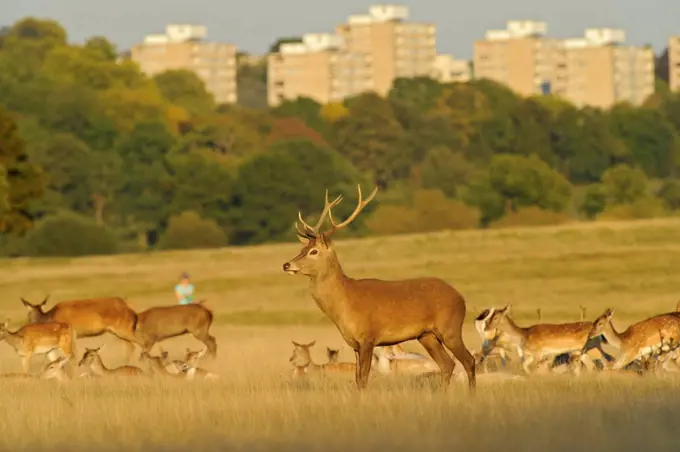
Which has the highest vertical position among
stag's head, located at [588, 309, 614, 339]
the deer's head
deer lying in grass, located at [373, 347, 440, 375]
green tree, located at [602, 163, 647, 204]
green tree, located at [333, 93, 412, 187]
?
green tree, located at [333, 93, 412, 187]

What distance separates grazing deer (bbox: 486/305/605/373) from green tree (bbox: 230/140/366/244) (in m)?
71.2

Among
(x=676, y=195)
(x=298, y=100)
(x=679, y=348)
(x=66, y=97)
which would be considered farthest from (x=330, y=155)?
(x=679, y=348)

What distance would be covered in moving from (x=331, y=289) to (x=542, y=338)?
196 inches

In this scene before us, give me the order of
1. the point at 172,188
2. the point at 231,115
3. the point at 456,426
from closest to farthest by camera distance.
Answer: the point at 456,426
the point at 172,188
the point at 231,115

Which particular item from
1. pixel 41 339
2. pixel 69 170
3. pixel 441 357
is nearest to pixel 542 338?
pixel 441 357

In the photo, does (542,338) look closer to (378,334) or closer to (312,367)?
(312,367)

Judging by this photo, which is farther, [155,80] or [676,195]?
[155,80]

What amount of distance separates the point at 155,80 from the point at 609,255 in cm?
14299

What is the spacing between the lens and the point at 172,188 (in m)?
109

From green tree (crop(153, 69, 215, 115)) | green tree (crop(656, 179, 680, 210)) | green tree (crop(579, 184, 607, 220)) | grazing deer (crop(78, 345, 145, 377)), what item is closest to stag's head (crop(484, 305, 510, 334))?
grazing deer (crop(78, 345, 145, 377))

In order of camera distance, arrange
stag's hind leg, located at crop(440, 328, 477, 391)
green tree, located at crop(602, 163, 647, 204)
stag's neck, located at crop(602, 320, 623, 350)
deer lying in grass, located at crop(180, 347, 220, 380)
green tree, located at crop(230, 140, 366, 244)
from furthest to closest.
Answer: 1. green tree, located at crop(602, 163, 647, 204)
2. green tree, located at crop(230, 140, 366, 244)
3. deer lying in grass, located at crop(180, 347, 220, 380)
4. stag's neck, located at crop(602, 320, 623, 350)
5. stag's hind leg, located at crop(440, 328, 477, 391)

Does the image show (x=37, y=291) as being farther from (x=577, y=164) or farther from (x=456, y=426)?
(x=577, y=164)

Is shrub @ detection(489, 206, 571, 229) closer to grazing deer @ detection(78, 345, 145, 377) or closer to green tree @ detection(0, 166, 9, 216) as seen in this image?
green tree @ detection(0, 166, 9, 216)

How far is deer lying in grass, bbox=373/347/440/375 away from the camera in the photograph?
22.1 meters
